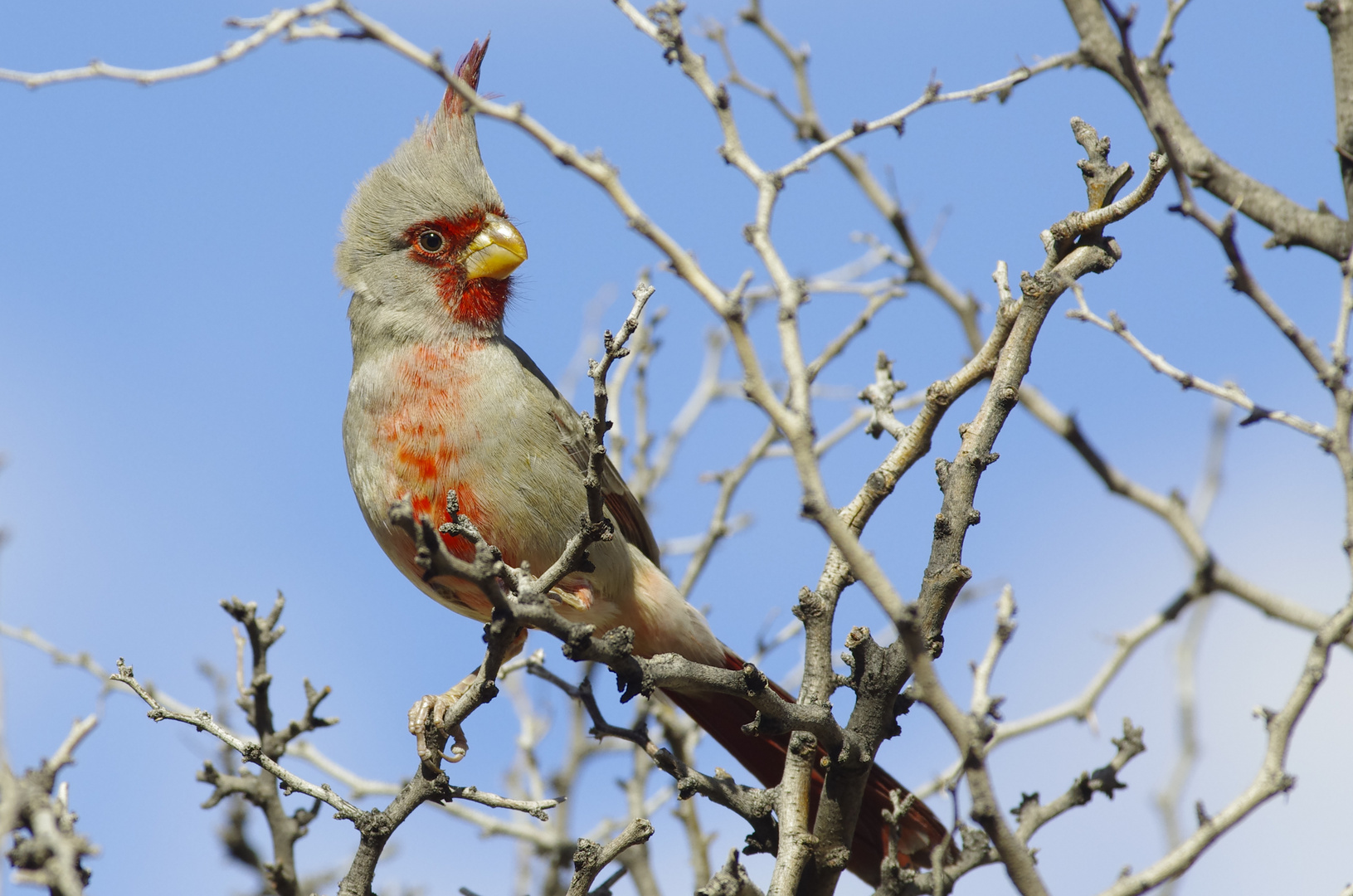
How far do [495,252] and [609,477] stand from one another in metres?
0.93

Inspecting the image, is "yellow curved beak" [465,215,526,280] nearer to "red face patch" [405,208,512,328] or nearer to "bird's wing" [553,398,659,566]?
"red face patch" [405,208,512,328]

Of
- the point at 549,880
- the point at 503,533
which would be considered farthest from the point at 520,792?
the point at 503,533

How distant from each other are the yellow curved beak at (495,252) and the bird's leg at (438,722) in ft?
4.34

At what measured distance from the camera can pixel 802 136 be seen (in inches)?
197

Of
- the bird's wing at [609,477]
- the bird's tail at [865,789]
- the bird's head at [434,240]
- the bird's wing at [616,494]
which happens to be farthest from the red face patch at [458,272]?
the bird's tail at [865,789]

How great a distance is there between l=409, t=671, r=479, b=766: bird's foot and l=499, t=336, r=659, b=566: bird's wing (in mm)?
826

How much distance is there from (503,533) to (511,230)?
49.7 inches

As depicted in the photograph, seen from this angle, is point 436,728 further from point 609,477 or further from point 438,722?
point 609,477

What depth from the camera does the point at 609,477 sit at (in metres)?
4.64

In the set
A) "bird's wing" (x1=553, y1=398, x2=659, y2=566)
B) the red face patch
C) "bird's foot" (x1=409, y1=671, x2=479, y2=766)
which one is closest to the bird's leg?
"bird's foot" (x1=409, y1=671, x2=479, y2=766)

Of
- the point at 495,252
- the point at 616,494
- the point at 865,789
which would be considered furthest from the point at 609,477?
the point at 865,789

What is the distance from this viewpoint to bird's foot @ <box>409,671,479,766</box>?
3213 mm

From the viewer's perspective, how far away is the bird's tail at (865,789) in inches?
155

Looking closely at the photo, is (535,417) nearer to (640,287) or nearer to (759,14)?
(640,287)
